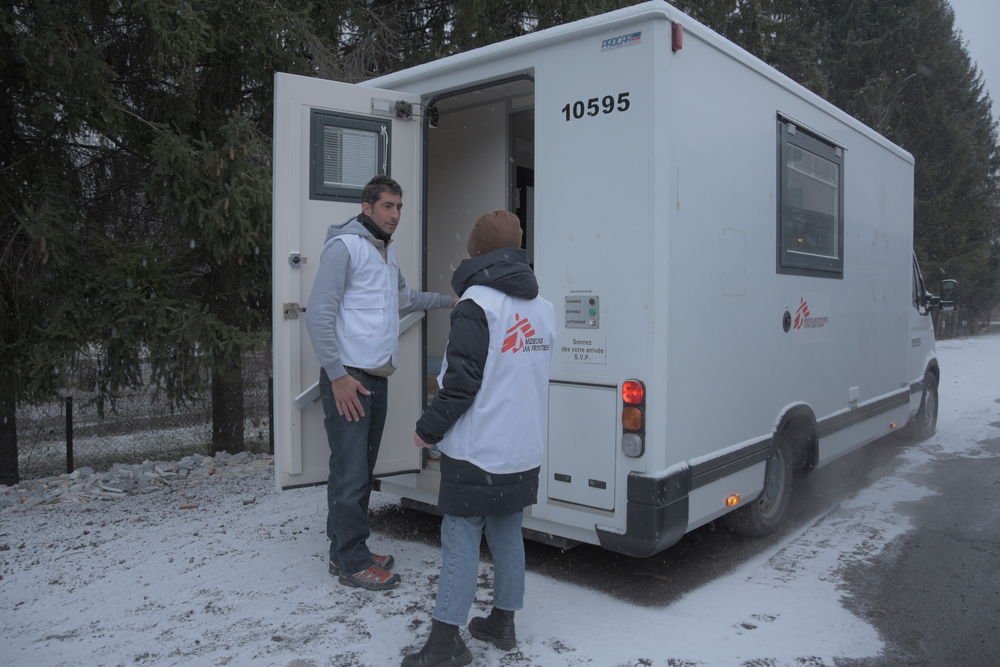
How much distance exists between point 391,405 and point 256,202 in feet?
8.97

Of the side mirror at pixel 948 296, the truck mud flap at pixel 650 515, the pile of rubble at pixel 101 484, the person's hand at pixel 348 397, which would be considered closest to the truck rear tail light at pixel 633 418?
the truck mud flap at pixel 650 515

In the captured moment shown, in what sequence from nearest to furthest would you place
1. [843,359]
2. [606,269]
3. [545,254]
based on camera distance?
[606,269], [545,254], [843,359]

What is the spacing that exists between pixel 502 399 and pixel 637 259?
1040mm

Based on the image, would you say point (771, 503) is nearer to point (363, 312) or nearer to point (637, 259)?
point (637, 259)

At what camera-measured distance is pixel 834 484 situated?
612 centimetres

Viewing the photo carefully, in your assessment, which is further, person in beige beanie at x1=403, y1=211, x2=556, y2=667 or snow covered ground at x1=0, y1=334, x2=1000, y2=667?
snow covered ground at x1=0, y1=334, x2=1000, y2=667

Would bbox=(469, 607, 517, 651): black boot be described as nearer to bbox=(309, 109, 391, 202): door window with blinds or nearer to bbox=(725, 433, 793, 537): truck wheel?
bbox=(725, 433, 793, 537): truck wheel

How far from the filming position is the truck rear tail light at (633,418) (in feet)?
11.1

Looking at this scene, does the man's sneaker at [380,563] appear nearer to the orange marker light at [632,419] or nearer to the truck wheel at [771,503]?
the orange marker light at [632,419]

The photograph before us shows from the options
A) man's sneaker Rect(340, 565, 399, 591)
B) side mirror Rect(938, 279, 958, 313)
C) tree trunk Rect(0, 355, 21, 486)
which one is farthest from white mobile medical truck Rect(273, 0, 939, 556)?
tree trunk Rect(0, 355, 21, 486)

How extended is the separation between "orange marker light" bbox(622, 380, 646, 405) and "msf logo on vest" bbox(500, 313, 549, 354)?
65 centimetres

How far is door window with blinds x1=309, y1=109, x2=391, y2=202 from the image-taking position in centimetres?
400

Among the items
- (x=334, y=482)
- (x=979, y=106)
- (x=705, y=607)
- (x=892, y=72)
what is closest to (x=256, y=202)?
(x=334, y=482)

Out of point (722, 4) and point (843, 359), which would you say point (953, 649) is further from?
point (722, 4)
